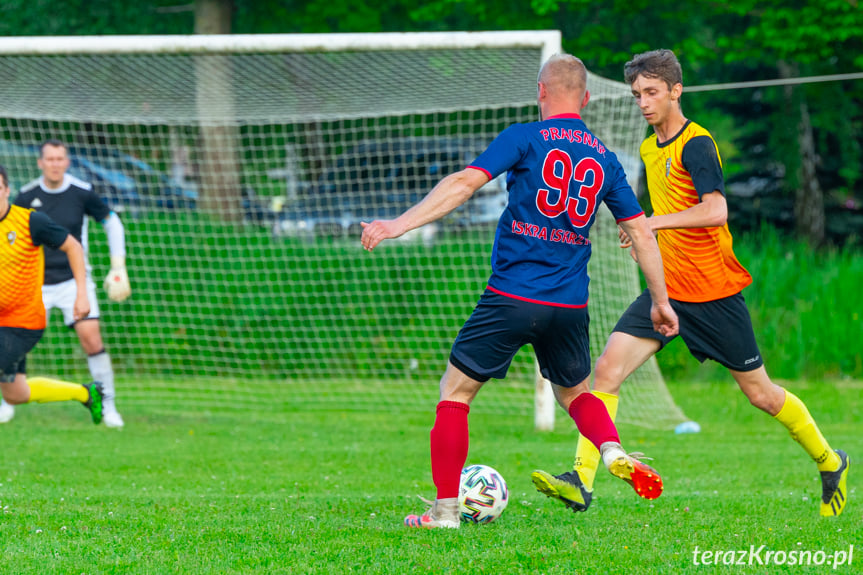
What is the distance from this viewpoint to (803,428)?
5.38 meters

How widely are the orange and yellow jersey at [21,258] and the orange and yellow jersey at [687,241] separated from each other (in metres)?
4.26

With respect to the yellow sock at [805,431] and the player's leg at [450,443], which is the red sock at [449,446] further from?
the yellow sock at [805,431]

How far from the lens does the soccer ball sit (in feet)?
15.7

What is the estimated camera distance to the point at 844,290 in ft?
43.8

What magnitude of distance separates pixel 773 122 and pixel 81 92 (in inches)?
495

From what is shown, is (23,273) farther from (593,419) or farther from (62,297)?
(593,419)

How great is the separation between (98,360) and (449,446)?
5380mm

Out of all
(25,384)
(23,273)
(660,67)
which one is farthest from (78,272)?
(660,67)

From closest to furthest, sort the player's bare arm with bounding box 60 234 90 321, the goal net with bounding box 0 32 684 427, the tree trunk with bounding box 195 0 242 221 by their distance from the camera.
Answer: the player's bare arm with bounding box 60 234 90 321
the goal net with bounding box 0 32 684 427
the tree trunk with bounding box 195 0 242 221

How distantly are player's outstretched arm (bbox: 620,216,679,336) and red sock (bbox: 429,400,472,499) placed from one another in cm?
103

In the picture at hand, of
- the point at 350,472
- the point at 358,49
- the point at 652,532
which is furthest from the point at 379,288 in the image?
the point at 652,532

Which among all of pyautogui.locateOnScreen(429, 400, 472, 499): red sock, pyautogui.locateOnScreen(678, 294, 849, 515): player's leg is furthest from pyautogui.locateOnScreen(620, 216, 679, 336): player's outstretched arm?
pyautogui.locateOnScreen(429, 400, 472, 499): red sock

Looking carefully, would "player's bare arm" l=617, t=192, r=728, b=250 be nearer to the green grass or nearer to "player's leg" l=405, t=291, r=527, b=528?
"player's leg" l=405, t=291, r=527, b=528

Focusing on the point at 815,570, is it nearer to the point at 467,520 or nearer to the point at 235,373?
the point at 467,520
